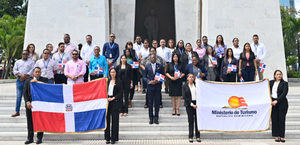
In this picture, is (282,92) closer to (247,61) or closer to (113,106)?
(247,61)

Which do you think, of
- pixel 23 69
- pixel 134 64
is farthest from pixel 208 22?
pixel 23 69

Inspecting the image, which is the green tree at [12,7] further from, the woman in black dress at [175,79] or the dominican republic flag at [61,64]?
the woman in black dress at [175,79]

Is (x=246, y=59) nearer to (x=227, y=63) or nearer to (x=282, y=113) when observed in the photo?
(x=227, y=63)

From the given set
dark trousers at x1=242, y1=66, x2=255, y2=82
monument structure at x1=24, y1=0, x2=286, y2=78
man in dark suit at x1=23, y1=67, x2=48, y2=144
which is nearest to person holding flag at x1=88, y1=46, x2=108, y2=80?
man in dark suit at x1=23, y1=67, x2=48, y2=144

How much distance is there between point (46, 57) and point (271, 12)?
10308 millimetres

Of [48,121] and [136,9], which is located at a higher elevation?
[136,9]

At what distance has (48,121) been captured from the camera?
6.73 m

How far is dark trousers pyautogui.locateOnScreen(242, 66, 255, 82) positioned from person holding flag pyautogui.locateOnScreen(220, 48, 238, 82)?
0.46 metres

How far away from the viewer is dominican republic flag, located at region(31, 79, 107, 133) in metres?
6.68

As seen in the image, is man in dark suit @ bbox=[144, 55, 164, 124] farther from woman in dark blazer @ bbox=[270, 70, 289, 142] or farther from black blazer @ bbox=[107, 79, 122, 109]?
woman in dark blazer @ bbox=[270, 70, 289, 142]

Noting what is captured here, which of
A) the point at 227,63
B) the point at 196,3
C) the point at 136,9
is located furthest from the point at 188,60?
the point at 136,9

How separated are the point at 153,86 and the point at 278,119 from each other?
3458mm

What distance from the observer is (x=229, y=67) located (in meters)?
8.24

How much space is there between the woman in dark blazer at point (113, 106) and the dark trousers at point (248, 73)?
4.47m
